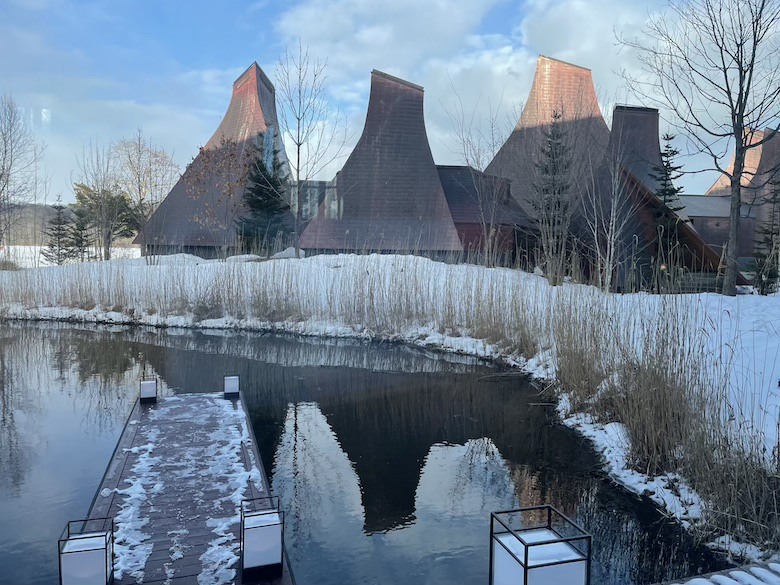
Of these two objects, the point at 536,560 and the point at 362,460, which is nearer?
the point at 536,560

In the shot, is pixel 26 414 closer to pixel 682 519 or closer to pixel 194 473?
pixel 194 473

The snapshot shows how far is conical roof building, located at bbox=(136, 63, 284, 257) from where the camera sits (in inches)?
625

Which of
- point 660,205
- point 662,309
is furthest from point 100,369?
point 660,205

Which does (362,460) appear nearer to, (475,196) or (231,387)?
(231,387)

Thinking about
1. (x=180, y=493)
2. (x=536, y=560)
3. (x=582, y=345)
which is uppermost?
(x=582, y=345)

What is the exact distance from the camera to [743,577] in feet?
6.71

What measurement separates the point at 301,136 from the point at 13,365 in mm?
6882

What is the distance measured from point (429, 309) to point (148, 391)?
445 centimetres

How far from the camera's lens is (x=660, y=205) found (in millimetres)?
10734

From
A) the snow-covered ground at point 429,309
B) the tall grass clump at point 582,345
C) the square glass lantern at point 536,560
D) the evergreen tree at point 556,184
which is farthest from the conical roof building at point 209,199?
the square glass lantern at point 536,560

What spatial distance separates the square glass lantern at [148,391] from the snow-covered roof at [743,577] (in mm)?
3606

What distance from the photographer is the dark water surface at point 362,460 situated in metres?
2.80

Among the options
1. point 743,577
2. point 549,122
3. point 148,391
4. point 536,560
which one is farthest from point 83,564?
point 549,122

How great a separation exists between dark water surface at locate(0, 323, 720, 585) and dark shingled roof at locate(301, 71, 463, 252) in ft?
A: 23.0
